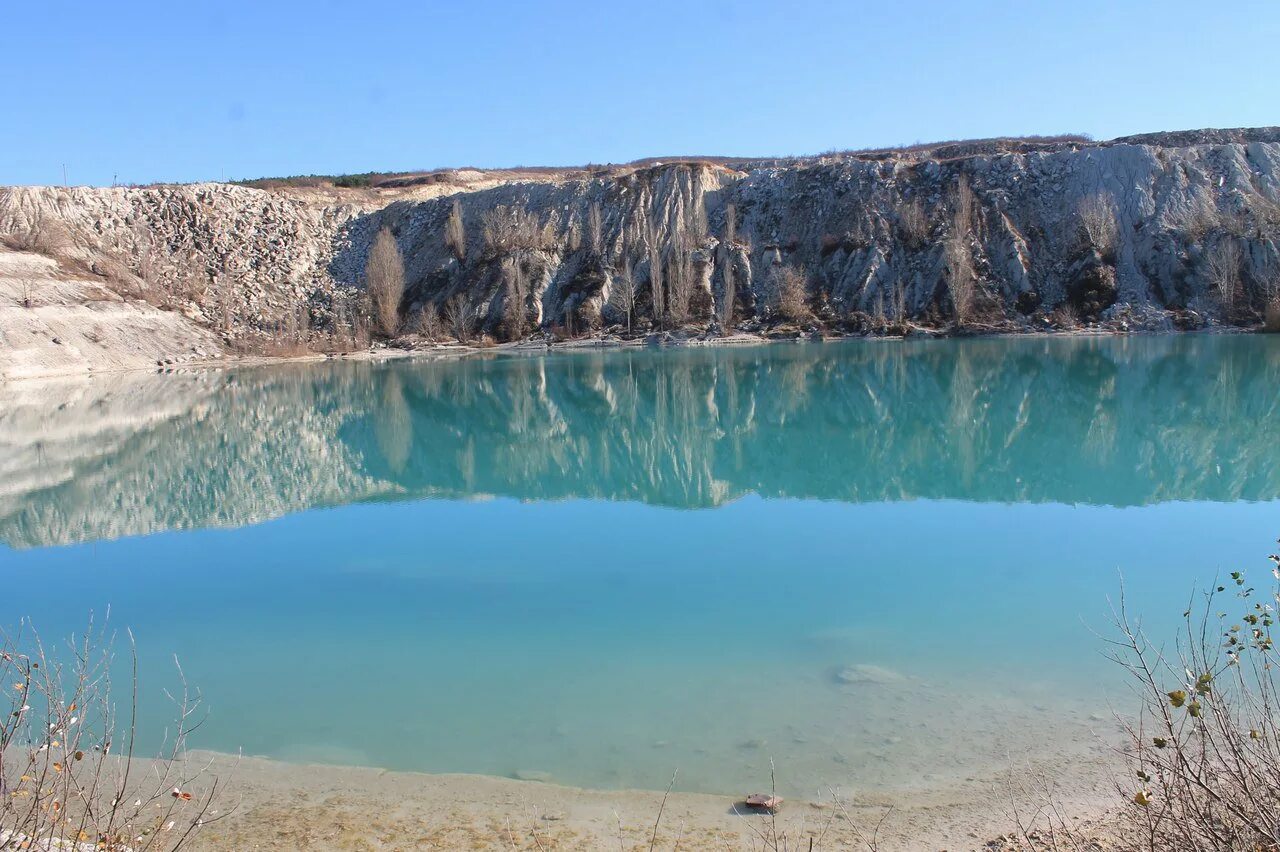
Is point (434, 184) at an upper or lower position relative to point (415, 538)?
upper

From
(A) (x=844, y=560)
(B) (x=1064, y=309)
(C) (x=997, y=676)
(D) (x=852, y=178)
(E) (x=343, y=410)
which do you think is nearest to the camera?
(C) (x=997, y=676)

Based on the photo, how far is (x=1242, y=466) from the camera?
14172 millimetres

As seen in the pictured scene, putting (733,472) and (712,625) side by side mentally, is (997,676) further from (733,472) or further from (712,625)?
(733,472)

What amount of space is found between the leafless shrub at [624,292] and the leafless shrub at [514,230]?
5.44 metres

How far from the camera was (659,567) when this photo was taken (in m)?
10.2

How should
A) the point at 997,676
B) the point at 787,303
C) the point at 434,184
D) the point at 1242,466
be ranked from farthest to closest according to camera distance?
the point at 434,184, the point at 787,303, the point at 1242,466, the point at 997,676

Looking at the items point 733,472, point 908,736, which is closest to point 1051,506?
point 733,472

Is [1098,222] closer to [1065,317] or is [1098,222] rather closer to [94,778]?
[1065,317]

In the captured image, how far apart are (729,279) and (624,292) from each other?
5.55 m

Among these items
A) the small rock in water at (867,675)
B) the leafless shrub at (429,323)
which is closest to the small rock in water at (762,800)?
the small rock in water at (867,675)

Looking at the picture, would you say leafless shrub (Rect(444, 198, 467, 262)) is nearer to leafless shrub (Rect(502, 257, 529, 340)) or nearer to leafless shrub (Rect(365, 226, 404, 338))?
leafless shrub (Rect(365, 226, 404, 338))

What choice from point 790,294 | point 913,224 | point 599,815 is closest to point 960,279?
point 913,224

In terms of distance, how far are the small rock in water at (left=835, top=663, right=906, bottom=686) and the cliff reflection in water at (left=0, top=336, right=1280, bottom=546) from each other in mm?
6409

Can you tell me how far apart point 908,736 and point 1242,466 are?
10.9 meters
